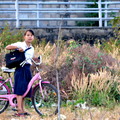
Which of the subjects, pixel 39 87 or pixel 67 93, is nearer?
pixel 39 87

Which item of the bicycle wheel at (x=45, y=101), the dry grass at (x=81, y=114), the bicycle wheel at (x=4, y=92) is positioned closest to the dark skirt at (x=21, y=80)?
the bicycle wheel at (x=45, y=101)

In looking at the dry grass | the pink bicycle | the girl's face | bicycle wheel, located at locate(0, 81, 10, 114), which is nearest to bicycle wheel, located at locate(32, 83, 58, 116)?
the pink bicycle

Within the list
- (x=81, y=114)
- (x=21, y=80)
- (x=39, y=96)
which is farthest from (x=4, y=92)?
(x=81, y=114)

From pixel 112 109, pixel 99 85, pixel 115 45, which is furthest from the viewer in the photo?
pixel 115 45

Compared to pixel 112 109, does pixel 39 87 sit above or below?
above

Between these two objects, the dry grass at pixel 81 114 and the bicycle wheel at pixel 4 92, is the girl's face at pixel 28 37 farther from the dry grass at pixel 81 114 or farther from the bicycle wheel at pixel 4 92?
the dry grass at pixel 81 114

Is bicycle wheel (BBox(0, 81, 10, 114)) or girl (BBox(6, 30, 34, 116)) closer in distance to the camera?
girl (BBox(6, 30, 34, 116))

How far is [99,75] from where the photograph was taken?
8.40 metres

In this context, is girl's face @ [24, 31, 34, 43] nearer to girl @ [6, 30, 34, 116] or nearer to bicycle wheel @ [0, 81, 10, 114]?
girl @ [6, 30, 34, 116]

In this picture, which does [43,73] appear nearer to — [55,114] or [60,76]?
[60,76]

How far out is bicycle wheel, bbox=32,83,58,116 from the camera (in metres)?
6.71

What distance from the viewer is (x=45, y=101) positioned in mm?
6879

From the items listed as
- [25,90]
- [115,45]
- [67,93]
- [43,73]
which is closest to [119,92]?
[67,93]

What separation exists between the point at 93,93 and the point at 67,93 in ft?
1.99
